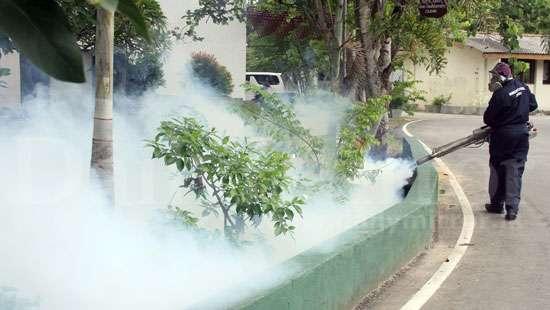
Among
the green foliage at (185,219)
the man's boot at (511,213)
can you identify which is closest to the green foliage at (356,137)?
the man's boot at (511,213)

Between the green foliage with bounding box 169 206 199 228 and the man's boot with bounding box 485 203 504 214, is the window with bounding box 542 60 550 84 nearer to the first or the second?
the man's boot with bounding box 485 203 504 214

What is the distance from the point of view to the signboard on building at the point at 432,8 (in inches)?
366

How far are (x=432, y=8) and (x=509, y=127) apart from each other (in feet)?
5.85

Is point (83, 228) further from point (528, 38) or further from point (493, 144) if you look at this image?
point (528, 38)

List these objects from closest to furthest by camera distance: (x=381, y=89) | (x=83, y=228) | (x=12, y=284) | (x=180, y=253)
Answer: (x=12, y=284)
(x=83, y=228)
(x=180, y=253)
(x=381, y=89)

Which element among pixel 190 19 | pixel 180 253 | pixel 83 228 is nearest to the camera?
pixel 83 228

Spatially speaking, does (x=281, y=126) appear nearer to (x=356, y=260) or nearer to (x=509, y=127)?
(x=356, y=260)

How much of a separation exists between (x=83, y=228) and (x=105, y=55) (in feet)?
3.21

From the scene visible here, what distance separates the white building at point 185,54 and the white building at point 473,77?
30.0 metres

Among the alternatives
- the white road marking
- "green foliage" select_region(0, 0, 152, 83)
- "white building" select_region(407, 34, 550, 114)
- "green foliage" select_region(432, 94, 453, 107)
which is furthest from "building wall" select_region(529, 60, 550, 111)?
"green foliage" select_region(0, 0, 152, 83)

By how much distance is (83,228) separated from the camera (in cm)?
395

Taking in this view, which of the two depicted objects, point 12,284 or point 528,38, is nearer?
point 12,284

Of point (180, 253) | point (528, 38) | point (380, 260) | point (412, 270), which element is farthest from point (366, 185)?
point (528, 38)

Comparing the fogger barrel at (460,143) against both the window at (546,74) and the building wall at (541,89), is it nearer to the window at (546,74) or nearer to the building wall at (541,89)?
the building wall at (541,89)
